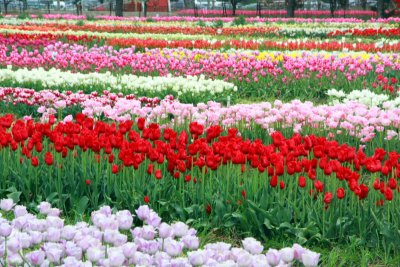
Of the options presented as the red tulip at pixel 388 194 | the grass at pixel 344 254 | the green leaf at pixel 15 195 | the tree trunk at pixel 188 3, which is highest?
the tree trunk at pixel 188 3

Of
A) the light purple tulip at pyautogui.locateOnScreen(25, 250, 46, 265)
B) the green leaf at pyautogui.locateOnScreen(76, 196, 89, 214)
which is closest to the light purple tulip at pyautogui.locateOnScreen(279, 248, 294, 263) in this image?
the light purple tulip at pyautogui.locateOnScreen(25, 250, 46, 265)

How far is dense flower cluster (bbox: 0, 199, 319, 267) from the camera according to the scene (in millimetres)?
2947

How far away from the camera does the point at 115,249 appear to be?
305cm

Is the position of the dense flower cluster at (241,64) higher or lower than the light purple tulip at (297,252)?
higher

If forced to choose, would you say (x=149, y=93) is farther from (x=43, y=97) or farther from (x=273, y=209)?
(x=273, y=209)

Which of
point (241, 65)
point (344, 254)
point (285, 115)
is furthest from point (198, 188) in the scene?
point (241, 65)

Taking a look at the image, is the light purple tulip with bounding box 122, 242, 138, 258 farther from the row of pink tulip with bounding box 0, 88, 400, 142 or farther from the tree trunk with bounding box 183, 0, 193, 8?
the tree trunk with bounding box 183, 0, 193, 8

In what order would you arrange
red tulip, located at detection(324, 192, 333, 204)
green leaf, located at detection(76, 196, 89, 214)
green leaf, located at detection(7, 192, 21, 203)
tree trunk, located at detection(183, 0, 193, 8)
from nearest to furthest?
red tulip, located at detection(324, 192, 333, 204), green leaf, located at detection(76, 196, 89, 214), green leaf, located at detection(7, 192, 21, 203), tree trunk, located at detection(183, 0, 193, 8)

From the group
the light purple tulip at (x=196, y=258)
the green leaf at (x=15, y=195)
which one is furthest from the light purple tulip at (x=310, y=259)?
the green leaf at (x=15, y=195)

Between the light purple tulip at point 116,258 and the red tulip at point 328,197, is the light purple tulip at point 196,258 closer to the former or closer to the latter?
the light purple tulip at point 116,258

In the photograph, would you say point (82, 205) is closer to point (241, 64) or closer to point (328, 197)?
point (328, 197)

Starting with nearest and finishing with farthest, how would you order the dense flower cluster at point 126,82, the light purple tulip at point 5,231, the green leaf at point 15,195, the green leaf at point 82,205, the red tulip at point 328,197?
1. the light purple tulip at point 5,231
2. the red tulip at point 328,197
3. the green leaf at point 82,205
4. the green leaf at point 15,195
5. the dense flower cluster at point 126,82

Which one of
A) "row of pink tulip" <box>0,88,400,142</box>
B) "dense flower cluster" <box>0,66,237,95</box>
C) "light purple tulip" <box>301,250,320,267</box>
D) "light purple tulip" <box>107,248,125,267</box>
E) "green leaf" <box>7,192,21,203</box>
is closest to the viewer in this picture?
"light purple tulip" <box>107,248,125,267</box>

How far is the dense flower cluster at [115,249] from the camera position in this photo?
2947mm
